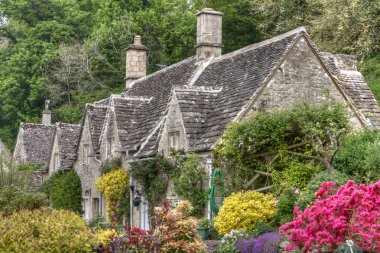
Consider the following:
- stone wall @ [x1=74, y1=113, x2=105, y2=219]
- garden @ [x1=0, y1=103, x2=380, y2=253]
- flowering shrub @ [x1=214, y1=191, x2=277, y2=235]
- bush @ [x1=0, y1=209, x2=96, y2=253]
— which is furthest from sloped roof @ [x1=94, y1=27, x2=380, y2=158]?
bush @ [x1=0, y1=209, x2=96, y2=253]

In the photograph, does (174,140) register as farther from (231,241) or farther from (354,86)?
(354,86)

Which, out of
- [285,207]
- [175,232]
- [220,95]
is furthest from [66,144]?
[175,232]

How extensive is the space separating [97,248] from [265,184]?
Result: 27.6ft

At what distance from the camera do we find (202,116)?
24109 mm

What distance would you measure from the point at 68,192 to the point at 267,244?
22260 millimetres

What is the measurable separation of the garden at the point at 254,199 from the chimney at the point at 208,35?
22.7 feet

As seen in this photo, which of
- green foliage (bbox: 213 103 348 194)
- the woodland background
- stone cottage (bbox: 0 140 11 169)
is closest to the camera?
green foliage (bbox: 213 103 348 194)

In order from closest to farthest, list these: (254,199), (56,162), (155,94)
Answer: (254,199), (155,94), (56,162)

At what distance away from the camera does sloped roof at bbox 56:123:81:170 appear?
127 feet

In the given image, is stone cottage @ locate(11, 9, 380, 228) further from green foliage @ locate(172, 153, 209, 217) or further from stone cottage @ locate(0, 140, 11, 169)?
stone cottage @ locate(0, 140, 11, 169)

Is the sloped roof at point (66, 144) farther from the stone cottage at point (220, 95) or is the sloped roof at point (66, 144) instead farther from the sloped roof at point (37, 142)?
the stone cottage at point (220, 95)

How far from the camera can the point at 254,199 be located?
19.1m

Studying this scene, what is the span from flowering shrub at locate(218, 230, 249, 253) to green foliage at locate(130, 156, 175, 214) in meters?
7.05

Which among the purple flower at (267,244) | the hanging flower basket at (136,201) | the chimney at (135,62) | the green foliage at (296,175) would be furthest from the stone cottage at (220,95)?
Result: the chimney at (135,62)
